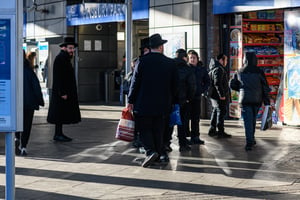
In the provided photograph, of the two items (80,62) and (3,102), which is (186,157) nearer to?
(3,102)

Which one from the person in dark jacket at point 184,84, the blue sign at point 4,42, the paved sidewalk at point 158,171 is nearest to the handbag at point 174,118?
the person in dark jacket at point 184,84

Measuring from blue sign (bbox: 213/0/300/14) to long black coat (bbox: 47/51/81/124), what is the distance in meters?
5.17

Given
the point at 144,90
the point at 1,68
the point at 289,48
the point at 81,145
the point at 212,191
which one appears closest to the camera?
the point at 1,68

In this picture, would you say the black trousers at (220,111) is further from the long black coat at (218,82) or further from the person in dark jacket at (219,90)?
the long black coat at (218,82)

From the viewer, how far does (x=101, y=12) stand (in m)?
22.2

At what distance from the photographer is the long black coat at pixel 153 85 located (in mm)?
9609

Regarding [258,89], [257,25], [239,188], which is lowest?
[239,188]

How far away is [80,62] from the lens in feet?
79.8

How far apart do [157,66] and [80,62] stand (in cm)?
1494

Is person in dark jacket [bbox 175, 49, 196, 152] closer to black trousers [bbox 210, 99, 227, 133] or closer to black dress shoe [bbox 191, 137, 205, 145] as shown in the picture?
black dress shoe [bbox 191, 137, 205, 145]

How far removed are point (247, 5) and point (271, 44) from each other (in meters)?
1.23

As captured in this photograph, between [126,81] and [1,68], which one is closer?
[1,68]

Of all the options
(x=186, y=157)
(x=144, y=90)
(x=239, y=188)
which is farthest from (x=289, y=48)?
(x=239, y=188)

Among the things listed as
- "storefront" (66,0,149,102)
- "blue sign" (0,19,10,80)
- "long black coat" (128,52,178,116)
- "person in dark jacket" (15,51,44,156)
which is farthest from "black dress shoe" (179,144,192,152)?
"storefront" (66,0,149,102)
